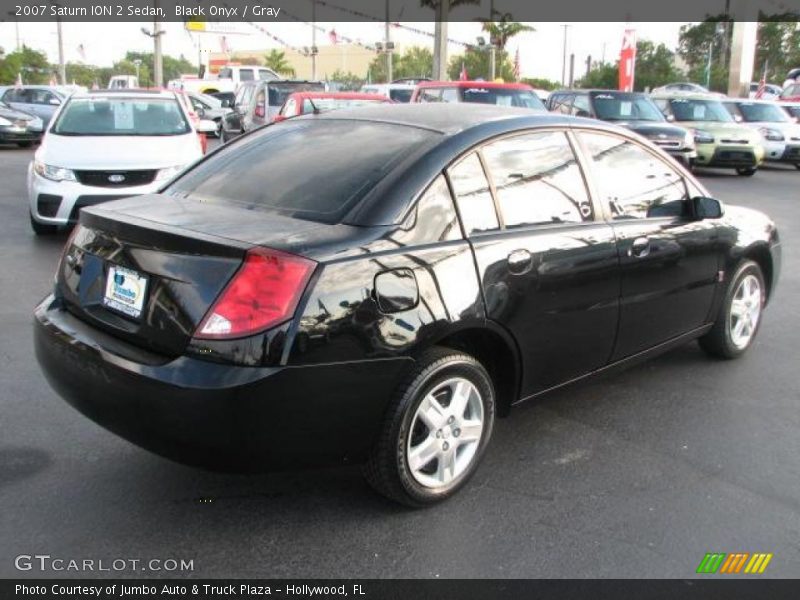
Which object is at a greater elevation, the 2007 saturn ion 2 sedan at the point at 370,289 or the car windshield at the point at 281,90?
the car windshield at the point at 281,90

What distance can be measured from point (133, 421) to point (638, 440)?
96.1 inches

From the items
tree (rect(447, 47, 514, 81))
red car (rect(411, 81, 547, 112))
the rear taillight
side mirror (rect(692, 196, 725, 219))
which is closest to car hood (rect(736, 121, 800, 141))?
red car (rect(411, 81, 547, 112))

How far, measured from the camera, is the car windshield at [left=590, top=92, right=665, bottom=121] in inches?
653

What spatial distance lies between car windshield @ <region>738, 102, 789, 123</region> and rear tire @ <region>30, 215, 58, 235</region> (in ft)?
54.4

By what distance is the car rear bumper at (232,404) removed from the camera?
274 cm

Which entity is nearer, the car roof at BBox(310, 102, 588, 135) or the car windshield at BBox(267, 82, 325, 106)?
the car roof at BBox(310, 102, 588, 135)

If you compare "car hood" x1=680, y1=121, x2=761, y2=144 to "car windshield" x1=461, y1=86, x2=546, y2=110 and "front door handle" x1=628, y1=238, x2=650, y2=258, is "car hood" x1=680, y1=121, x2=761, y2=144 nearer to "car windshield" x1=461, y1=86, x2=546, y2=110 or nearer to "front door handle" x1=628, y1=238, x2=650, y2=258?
"car windshield" x1=461, y1=86, x2=546, y2=110

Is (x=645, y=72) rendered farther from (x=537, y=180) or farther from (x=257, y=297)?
(x=257, y=297)

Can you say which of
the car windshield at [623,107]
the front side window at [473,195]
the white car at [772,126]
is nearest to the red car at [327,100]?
the car windshield at [623,107]

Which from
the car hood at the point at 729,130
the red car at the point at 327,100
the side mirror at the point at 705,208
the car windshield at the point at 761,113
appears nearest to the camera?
the side mirror at the point at 705,208

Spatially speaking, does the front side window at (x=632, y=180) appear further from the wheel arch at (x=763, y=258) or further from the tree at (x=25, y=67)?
the tree at (x=25, y=67)

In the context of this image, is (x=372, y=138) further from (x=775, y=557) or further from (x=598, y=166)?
(x=775, y=557)

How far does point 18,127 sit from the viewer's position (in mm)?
20641
